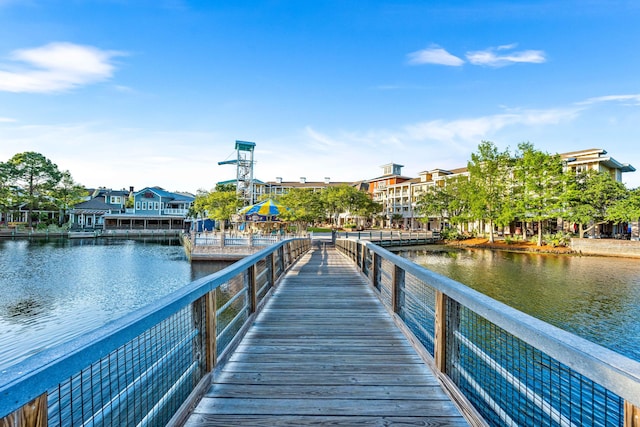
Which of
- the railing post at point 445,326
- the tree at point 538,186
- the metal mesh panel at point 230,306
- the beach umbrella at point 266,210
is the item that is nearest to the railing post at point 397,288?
the railing post at point 445,326

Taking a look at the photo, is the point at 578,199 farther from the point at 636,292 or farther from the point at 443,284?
the point at 443,284

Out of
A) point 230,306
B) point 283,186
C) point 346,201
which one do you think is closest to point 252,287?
point 230,306

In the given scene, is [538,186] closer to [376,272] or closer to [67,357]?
[376,272]

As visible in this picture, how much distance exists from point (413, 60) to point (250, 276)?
66.6 feet

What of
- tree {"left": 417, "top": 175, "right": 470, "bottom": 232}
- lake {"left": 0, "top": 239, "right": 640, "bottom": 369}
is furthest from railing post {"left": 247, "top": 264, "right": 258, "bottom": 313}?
tree {"left": 417, "top": 175, "right": 470, "bottom": 232}

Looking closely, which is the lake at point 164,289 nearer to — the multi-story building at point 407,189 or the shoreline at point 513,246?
the shoreline at point 513,246

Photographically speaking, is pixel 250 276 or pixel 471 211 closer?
pixel 250 276

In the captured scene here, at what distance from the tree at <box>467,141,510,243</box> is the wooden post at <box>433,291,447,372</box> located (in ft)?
118

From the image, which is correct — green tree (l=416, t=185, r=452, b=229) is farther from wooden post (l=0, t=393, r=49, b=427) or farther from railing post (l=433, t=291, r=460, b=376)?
wooden post (l=0, t=393, r=49, b=427)

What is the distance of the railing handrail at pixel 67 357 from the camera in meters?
1.03

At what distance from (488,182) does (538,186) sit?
518cm

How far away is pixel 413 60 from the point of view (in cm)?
2059

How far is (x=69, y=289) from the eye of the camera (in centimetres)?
1454

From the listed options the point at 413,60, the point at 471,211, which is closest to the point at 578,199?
the point at 471,211
